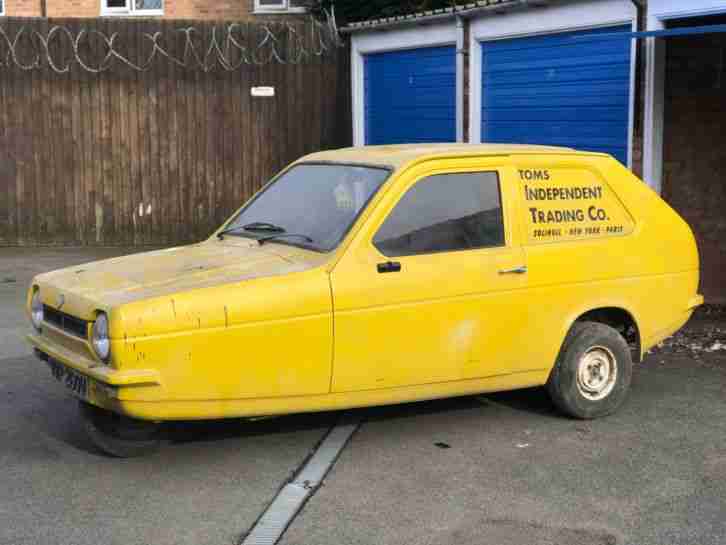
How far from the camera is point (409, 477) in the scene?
6062 mm

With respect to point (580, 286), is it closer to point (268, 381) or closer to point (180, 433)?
point (268, 381)

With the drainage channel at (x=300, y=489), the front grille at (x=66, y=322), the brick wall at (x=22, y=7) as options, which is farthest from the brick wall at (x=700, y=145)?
the brick wall at (x=22, y=7)

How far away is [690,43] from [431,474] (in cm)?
676

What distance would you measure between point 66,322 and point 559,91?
24.7 ft

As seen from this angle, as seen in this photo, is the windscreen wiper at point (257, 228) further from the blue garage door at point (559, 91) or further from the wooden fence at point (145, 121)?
the wooden fence at point (145, 121)

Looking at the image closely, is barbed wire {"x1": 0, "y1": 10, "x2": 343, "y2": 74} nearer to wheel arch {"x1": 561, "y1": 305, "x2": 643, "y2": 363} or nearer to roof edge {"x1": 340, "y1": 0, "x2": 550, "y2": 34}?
roof edge {"x1": 340, "y1": 0, "x2": 550, "y2": 34}

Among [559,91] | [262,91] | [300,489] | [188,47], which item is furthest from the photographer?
[262,91]

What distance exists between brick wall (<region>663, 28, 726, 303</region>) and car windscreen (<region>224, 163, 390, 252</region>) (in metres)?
5.05

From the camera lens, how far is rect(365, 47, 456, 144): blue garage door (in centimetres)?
1450

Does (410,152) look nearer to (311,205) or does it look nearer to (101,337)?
(311,205)

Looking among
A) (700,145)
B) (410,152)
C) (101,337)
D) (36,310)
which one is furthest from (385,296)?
(700,145)

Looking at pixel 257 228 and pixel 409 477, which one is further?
pixel 257 228

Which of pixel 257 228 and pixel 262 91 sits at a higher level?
pixel 262 91

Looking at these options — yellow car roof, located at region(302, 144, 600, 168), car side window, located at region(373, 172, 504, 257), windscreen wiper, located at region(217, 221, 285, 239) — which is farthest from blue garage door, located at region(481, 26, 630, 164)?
windscreen wiper, located at region(217, 221, 285, 239)
